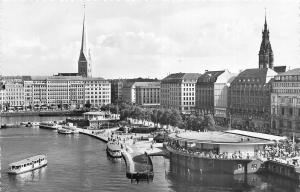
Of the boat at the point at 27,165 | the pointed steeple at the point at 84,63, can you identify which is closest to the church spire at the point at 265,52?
the boat at the point at 27,165

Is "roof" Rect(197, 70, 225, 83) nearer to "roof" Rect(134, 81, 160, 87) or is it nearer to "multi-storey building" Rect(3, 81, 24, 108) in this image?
"roof" Rect(134, 81, 160, 87)

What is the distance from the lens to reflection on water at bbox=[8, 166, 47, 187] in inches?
1910

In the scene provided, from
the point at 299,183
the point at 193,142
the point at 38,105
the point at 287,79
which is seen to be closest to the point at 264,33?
the point at 287,79

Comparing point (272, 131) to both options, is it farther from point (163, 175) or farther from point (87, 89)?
point (87, 89)

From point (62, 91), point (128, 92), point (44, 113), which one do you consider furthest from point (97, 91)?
point (44, 113)

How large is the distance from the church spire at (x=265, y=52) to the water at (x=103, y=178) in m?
51.6

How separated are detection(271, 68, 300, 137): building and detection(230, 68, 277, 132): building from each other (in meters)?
2.10

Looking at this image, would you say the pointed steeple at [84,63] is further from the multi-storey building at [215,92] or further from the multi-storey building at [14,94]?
the multi-storey building at [215,92]

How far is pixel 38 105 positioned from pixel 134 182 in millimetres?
122688

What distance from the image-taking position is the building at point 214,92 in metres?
109

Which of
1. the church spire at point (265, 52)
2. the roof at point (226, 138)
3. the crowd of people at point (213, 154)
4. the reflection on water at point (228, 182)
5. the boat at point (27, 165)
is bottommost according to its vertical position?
the reflection on water at point (228, 182)

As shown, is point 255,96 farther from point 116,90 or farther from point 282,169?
point 116,90

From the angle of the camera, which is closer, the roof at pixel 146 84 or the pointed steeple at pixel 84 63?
the roof at pixel 146 84

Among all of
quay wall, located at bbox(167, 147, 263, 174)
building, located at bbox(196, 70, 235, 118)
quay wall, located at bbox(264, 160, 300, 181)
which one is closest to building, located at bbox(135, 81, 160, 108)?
building, located at bbox(196, 70, 235, 118)
